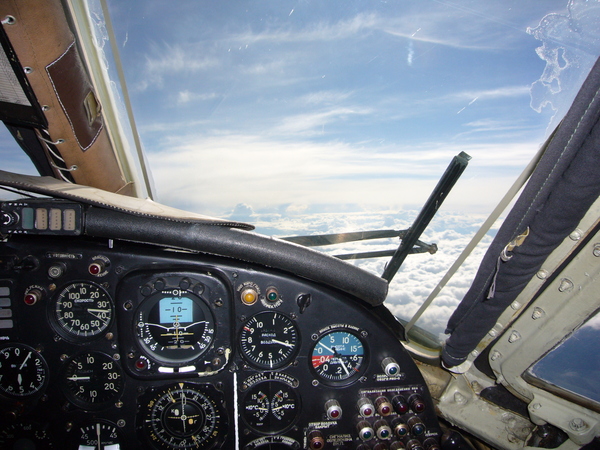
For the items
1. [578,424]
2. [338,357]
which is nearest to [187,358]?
[338,357]

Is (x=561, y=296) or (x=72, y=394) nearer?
(x=561, y=296)

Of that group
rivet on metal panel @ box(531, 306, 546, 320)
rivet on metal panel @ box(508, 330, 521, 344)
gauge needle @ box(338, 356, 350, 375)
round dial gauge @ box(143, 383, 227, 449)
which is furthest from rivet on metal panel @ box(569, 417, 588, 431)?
round dial gauge @ box(143, 383, 227, 449)

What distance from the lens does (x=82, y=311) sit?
6.18 feet

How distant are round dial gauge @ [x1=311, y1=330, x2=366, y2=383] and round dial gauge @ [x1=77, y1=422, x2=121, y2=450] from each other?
119cm

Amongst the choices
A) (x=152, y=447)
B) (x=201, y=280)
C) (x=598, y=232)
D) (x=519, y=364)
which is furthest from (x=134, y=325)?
(x=598, y=232)

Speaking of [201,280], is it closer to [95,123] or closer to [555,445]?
[95,123]

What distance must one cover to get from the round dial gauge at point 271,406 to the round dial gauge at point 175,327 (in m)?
0.41

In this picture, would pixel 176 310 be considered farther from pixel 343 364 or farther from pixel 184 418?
pixel 343 364

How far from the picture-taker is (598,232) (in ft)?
4.60

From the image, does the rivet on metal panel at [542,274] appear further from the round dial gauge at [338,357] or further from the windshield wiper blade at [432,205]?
the round dial gauge at [338,357]

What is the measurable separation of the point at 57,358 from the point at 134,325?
0.44 metres

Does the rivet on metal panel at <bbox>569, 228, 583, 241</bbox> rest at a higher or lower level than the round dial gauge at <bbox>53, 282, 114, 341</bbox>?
higher

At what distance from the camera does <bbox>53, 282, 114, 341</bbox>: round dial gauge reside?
1.86 metres

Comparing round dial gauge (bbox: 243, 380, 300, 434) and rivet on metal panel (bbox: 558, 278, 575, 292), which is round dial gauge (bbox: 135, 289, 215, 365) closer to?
round dial gauge (bbox: 243, 380, 300, 434)
